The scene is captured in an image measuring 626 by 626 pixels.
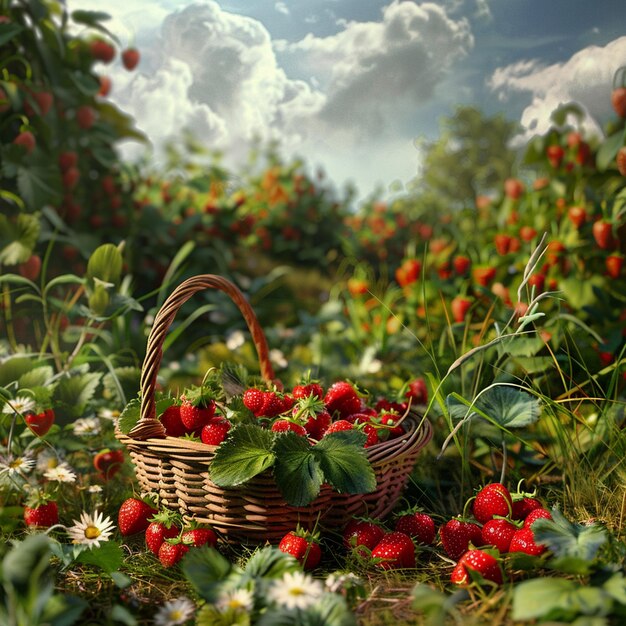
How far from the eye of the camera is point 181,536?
1.23 metres

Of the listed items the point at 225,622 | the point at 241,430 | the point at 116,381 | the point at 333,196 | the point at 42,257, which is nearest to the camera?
the point at 225,622

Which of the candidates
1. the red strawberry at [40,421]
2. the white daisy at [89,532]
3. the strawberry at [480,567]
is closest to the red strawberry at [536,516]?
the strawberry at [480,567]

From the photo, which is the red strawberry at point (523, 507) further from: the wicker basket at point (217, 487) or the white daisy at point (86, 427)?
the white daisy at point (86, 427)

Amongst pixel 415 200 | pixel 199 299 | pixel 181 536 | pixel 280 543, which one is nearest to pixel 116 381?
pixel 181 536

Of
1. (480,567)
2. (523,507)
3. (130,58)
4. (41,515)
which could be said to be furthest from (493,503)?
(130,58)

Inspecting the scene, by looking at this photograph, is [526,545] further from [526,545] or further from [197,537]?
[197,537]

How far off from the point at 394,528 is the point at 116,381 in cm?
78

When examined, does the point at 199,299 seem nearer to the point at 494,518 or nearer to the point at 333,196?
the point at 333,196

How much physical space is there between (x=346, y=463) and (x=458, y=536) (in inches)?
10.5

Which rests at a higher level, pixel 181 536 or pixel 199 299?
pixel 181 536

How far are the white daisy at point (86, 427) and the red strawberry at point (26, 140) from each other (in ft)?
3.16

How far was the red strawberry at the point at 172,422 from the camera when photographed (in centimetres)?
137

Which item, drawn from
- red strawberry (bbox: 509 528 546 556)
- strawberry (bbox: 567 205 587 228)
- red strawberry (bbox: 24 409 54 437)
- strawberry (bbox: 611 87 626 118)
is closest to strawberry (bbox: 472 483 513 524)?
red strawberry (bbox: 509 528 546 556)

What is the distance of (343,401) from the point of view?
147 cm
